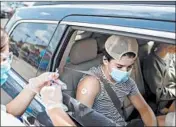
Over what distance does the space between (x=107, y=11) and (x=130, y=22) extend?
0.22 metres

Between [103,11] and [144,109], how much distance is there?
0.71 metres

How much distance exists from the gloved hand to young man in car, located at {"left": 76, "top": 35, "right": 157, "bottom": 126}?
19 cm

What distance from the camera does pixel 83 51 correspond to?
8.17ft

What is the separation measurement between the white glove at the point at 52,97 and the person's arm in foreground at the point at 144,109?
484mm

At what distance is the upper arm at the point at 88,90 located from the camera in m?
2.27

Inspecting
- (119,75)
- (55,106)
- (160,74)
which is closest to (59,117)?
(55,106)

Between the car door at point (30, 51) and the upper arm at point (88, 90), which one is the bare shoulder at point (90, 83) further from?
the car door at point (30, 51)

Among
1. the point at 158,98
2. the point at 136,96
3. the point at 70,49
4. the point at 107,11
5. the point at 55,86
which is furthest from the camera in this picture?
the point at 158,98

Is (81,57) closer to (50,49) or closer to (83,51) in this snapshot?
(83,51)

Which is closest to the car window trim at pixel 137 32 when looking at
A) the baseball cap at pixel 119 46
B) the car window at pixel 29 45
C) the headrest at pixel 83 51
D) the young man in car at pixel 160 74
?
the baseball cap at pixel 119 46

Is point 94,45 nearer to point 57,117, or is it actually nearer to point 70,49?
point 70,49

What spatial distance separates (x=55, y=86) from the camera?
7.27 ft

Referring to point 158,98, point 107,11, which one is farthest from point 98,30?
point 158,98

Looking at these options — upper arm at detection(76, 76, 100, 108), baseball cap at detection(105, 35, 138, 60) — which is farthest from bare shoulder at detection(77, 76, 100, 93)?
baseball cap at detection(105, 35, 138, 60)
